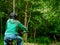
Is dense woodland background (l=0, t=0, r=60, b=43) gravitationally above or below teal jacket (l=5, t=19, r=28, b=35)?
below

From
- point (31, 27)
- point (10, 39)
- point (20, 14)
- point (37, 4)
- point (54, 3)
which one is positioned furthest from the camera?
point (31, 27)

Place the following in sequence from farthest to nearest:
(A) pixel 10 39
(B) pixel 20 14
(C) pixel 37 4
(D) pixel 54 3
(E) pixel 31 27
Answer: (E) pixel 31 27, (B) pixel 20 14, (C) pixel 37 4, (D) pixel 54 3, (A) pixel 10 39

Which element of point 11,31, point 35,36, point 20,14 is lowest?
point 35,36

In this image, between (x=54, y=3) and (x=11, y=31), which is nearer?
(x=11, y=31)

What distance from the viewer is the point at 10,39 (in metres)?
8.54

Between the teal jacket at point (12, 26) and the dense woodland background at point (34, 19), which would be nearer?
the teal jacket at point (12, 26)

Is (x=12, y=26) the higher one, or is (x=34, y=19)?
(x=12, y=26)

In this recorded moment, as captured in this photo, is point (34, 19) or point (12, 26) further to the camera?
point (34, 19)

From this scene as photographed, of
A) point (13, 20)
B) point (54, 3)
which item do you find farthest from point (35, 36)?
point (13, 20)

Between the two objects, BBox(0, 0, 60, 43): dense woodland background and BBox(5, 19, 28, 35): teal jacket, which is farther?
BBox(0, 0, 60, 43): dense woodland background

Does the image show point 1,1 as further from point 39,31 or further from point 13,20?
point 13,20

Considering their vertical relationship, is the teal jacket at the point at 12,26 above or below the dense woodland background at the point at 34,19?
above

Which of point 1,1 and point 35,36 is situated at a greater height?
point 1,1

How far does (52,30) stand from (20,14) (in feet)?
18.6
